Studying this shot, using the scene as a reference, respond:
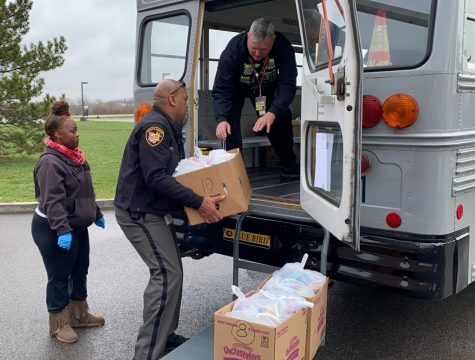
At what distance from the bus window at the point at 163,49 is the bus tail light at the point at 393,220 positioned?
7.06 ft

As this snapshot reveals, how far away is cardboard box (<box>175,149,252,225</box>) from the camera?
3.20m

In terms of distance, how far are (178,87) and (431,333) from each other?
8.48 ft

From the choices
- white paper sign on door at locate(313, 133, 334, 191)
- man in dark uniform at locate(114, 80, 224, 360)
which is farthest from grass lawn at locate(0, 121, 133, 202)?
white paper sign on door at locate(313, 133, 334, 191)

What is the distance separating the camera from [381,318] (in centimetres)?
413

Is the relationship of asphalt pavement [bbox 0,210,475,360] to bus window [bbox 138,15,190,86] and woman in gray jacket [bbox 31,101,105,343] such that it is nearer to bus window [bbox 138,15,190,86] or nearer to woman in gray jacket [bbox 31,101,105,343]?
woman in gray jacket [bbox 31,101,105,343]

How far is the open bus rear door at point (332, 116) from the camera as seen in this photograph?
8.17 feet

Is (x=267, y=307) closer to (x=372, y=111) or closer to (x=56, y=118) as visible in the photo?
(x=372, y=111)

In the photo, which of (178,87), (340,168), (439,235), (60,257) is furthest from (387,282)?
(60,257)

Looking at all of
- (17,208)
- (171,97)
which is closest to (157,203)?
(171,97)

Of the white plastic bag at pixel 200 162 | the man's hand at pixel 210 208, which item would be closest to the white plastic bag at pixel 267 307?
the man's hand at pixel 210 208

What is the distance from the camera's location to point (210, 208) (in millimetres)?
3168

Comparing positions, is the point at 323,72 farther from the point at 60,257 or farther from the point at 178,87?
the point at 60,257

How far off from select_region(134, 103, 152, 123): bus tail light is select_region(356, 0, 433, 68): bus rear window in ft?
6.51

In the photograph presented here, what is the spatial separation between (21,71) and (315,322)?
12.8 m
